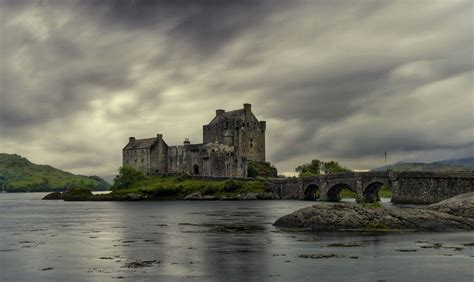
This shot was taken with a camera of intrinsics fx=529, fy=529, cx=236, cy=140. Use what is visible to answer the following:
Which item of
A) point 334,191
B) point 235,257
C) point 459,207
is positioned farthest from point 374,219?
point 334,191

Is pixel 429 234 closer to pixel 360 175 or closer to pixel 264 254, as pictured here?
pixel 264 254

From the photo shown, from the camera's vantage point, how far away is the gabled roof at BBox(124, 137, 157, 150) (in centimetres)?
14212

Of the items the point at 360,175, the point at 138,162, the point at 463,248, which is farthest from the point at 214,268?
the point at 138,162

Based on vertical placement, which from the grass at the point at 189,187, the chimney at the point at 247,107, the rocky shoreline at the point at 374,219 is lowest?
the rocky shoreline at the point at 374,219

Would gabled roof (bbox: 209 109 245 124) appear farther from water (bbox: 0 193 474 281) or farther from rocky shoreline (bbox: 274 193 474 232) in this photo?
water (bbox: 0 193 474 281)

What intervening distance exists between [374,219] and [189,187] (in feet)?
288

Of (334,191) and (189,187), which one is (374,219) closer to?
(334,191)

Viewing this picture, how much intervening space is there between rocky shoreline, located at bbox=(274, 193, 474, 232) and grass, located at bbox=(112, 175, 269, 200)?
78749 millimetres

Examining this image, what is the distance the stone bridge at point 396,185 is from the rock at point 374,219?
38746 mm

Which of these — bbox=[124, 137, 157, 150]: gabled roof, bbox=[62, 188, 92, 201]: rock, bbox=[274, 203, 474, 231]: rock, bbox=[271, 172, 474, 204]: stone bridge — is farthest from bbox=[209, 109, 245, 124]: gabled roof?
bbox=[274, 203, 474, 231]: rock

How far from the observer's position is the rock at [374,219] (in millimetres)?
33219

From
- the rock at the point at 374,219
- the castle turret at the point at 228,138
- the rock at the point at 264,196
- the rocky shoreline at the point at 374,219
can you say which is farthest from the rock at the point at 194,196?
the rock at the point at 374,219

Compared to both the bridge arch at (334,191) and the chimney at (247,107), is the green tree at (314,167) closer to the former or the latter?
the chimney at (247,107)

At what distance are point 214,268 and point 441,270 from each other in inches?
328
